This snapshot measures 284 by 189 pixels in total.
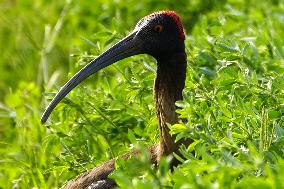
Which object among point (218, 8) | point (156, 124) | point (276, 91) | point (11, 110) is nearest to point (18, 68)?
point (218, 8)

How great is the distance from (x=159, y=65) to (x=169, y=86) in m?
0.17

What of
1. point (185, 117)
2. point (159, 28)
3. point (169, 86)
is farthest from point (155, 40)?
point (185, 117)

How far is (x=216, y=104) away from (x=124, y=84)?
4.66 ft

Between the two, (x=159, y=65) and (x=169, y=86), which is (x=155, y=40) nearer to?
(x=159, y=65)

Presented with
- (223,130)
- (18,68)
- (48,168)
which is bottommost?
(18,68)

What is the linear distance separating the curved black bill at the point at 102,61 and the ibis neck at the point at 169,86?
0.65 ft

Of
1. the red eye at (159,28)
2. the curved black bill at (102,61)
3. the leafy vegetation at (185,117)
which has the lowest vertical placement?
the leafy vegetation at (185,117)

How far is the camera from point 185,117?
5.60 metres

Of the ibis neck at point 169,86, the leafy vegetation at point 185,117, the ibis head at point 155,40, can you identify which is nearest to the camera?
the leafy vegetation at point 185,117

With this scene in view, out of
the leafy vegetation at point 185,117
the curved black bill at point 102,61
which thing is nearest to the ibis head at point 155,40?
the curved black bill at point 102,61

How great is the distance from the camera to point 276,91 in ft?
19.4

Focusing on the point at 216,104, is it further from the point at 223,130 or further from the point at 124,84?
the point at 124,84

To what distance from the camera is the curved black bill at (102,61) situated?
620 centimetres

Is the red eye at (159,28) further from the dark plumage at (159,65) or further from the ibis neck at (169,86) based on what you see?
the ibis neck at (169,86)
